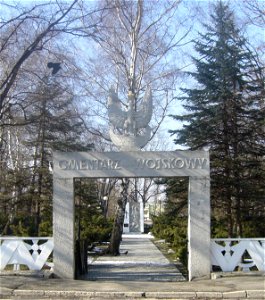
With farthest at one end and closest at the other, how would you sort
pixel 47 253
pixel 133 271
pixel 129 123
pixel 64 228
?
pixel 133 271 → pixel 129 123 → pixel 64 228 → pixel 47 253

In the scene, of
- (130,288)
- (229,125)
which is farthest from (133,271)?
(229,125)

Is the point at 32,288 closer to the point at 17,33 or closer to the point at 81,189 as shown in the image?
the point at 17,33

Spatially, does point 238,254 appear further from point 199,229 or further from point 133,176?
point 133,176

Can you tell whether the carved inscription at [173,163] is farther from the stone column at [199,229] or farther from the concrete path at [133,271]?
the concrete path at [133,271]

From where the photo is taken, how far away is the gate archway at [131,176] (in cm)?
1399

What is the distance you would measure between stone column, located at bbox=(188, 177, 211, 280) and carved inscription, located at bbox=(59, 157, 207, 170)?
0.44m

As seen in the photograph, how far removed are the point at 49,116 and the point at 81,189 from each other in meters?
3.97

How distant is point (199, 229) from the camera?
14016 mm

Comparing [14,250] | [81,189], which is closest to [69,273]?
[14,250]

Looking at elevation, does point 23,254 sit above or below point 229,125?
below

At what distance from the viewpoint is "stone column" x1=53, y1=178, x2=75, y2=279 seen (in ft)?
45.9

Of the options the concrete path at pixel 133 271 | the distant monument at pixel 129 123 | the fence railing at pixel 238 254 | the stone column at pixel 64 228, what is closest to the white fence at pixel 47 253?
the fence railing at pixel 238 254

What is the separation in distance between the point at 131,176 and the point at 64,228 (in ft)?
7.94

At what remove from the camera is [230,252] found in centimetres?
1463
